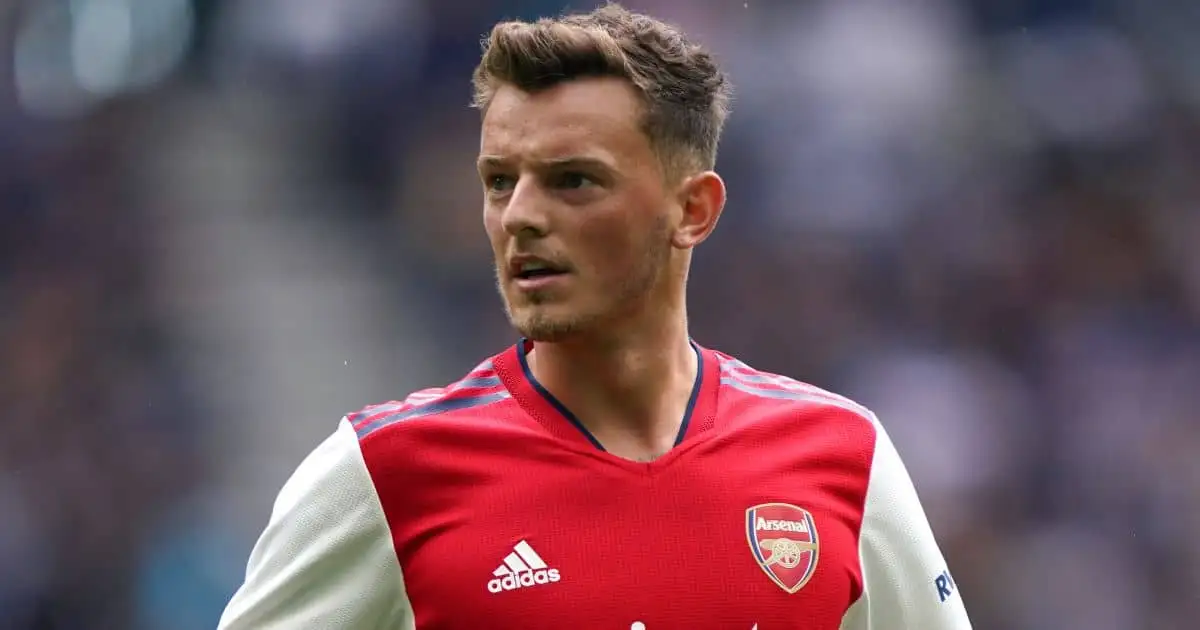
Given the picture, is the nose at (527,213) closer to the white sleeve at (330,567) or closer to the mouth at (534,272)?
the mouth at (534,272)

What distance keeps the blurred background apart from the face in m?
3.52

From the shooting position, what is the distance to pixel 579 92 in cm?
289

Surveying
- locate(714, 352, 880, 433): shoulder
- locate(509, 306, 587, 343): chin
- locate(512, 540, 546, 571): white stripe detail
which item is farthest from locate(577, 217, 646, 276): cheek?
locate(512, 540, 546, 571): white stripe detail

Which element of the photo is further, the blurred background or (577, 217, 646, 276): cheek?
the blurred background

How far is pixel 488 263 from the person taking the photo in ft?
22.0

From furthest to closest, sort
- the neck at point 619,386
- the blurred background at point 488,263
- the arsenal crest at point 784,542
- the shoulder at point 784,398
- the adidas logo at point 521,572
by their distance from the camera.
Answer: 1. the blurred background at point 488,263
2. the shoulder at point 784,398
3. the neck at point 619,386
4. the arsenal crest at point 784,542
5. the adidas logo at point 521,572

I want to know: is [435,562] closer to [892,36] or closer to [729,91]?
[729,91]

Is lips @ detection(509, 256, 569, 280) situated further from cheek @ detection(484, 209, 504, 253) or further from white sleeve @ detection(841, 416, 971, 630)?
white sleeve @ detection(841, 416, 971, 630)

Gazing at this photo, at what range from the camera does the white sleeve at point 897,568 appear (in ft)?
9.94

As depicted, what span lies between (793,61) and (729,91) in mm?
Result: 3934

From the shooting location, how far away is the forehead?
9.34ft

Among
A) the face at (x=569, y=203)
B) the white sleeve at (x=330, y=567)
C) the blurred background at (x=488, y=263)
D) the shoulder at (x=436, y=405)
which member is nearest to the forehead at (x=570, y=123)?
the face at (x=569, y=203)

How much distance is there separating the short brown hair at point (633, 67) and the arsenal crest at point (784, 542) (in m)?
0.69

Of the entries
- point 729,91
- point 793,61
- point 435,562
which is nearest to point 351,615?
point 435,562
